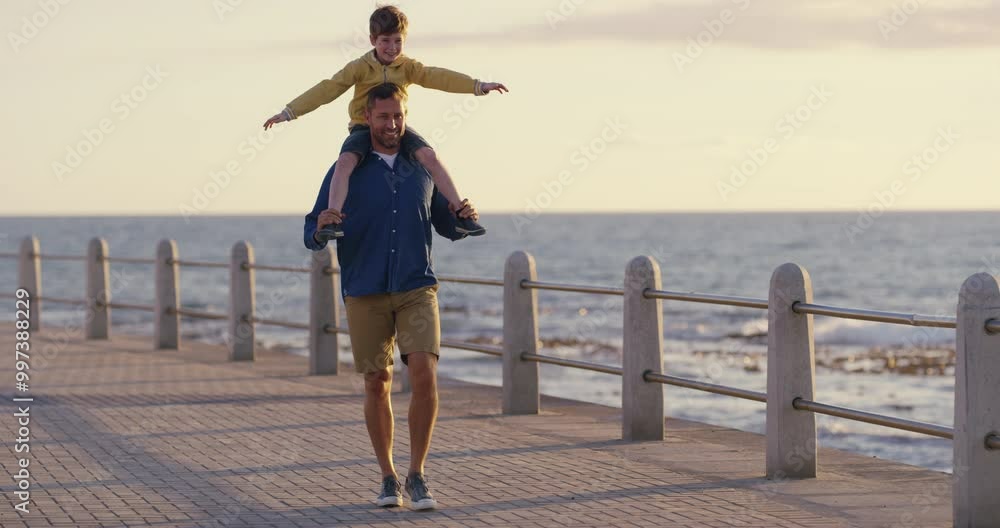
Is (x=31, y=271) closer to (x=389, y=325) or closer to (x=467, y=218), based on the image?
(x=389, y=325)

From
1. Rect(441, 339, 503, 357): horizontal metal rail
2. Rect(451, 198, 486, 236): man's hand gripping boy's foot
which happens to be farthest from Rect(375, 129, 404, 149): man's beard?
Rect(441, 339, 503, 357): horizontal metal rail

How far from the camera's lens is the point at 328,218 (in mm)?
7172

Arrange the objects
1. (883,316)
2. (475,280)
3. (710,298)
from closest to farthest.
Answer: (883,316) → (710,298) → (475,280)

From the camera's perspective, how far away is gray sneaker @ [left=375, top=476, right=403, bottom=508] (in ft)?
25.0

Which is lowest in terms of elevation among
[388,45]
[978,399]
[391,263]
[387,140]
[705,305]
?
[705,305]

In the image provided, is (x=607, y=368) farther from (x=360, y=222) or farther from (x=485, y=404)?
(x=360, y=222)

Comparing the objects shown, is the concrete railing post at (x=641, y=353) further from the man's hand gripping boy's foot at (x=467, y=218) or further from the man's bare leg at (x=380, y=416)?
the man's bare leg at (x=380, y=416)

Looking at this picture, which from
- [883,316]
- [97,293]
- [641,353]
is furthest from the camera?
[97,293]

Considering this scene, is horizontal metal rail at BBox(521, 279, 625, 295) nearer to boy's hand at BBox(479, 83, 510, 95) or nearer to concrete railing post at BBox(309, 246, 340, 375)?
boy's hand at BBox(479, 83, 510, 95)

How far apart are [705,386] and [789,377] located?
1.19 meters

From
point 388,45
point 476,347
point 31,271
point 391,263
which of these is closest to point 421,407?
point 391,263

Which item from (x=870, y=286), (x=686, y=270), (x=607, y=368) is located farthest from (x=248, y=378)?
(x=686, y=270)

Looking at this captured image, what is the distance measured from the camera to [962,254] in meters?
89.4

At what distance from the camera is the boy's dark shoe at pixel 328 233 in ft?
23.5
